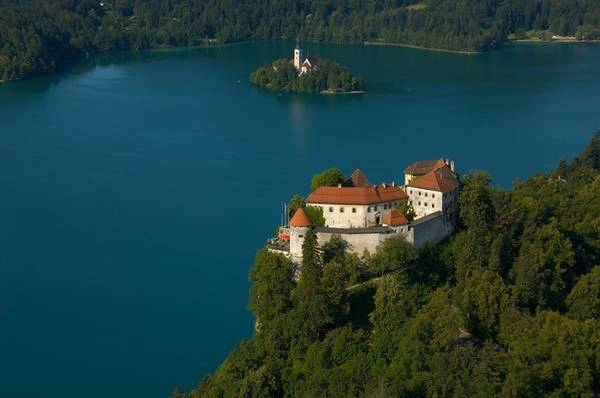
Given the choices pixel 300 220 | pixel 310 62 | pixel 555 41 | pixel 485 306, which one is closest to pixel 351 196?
pixel 300 220

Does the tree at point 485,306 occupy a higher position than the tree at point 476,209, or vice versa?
the tree at point 476,209

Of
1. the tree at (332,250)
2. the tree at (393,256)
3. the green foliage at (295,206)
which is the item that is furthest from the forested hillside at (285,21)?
the tree at (393,256)

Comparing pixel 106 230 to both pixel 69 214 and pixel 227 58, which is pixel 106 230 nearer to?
pixel 69 214

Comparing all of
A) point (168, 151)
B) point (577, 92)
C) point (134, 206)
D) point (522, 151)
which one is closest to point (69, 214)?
point (134, 206)

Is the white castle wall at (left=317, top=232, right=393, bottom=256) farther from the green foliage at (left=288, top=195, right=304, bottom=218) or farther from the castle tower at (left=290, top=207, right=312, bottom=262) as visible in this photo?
the green foliage at (left=288, top=195, right=304, bottom=218)

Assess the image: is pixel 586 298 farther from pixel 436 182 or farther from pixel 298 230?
pixel 298 230

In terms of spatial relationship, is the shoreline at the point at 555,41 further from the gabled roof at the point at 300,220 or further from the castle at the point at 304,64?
the gabled roof at the point at 300,220
